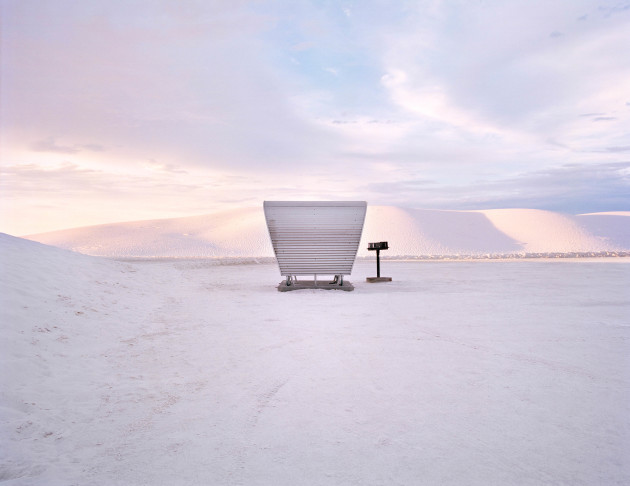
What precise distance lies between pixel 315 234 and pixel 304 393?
7.51m

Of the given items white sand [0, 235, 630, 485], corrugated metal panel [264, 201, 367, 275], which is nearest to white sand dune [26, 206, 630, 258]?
corrugated metal panel [264, 201, 367, 275]

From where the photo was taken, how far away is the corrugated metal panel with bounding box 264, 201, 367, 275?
36.4 ft

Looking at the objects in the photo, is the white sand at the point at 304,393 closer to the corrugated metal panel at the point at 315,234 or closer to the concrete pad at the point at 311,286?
the concrete pad at the point at 311,286

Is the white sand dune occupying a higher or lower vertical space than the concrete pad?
higher

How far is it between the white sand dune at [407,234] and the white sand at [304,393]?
142 ft

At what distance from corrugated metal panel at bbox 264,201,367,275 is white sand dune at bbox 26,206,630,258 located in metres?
38.9

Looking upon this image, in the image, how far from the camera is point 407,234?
57.4 m

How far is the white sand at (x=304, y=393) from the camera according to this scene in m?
2.63

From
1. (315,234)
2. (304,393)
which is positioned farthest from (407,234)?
(304,393)

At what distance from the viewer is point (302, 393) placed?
3.79 m

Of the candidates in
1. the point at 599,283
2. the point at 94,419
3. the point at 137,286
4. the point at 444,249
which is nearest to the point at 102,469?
the point at 94,419

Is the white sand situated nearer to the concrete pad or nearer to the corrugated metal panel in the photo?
the concrete pad

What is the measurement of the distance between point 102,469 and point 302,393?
5.23 feet

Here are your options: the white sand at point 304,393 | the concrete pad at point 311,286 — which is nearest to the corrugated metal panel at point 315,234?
the concrete pad at point 311,286
